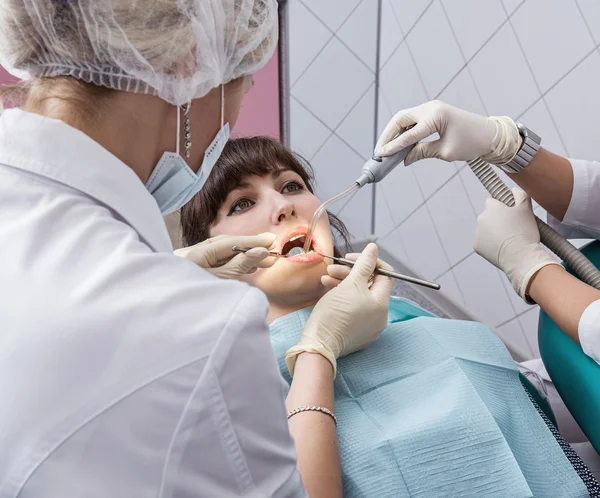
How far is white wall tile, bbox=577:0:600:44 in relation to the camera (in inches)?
63.8

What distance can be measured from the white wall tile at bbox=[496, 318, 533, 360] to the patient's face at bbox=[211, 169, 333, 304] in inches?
46.1

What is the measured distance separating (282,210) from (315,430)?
627 millimetres

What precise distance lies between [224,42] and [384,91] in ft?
7.04

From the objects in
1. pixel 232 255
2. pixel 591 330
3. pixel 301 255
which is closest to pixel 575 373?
pixel 591 330

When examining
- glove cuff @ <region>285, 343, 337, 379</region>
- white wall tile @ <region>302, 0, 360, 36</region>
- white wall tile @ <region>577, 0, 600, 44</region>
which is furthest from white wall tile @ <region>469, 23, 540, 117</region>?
glove cuff @ <region>285, 343, 337, 379</region>

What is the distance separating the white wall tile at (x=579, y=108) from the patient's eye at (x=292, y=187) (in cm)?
90

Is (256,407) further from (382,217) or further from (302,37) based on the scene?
(382,217)

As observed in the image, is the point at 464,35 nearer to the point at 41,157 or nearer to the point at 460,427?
the point at 460,427

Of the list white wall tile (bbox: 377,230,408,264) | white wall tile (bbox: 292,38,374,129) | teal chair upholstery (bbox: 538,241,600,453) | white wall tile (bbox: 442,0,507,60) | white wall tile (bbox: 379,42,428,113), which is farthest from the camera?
white wall tile (bbox: 377,230,408,264)

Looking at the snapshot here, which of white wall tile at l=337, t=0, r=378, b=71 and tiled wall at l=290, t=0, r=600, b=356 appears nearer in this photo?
tiled wall at l=290, t=0, r=600, b=356

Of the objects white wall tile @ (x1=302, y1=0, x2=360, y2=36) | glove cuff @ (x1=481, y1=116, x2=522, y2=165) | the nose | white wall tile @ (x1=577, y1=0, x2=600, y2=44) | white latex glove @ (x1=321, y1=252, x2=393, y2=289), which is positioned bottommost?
white latex glove @ (x1=321, y1=252, x2=393, y2=289)

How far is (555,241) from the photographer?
1421 millimetres

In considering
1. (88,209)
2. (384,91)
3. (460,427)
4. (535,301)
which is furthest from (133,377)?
(384,91)

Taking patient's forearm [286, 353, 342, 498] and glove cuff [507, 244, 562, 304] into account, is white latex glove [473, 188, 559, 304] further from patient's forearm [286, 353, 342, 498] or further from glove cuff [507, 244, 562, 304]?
patient's forearm [286, 353, 342, 498]
